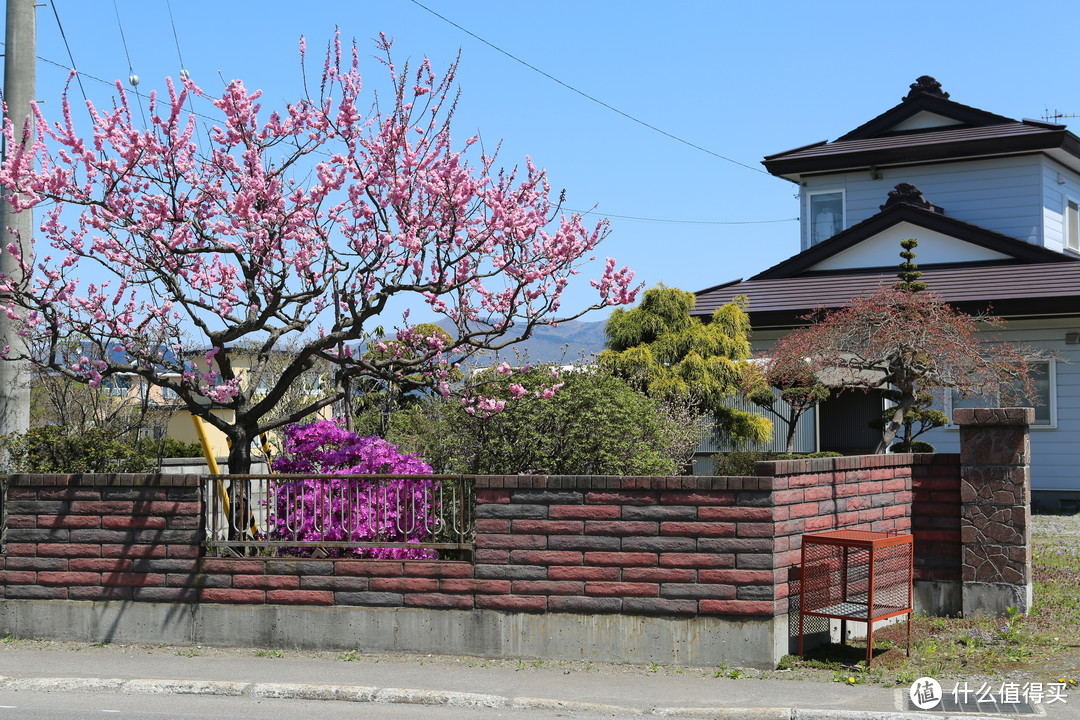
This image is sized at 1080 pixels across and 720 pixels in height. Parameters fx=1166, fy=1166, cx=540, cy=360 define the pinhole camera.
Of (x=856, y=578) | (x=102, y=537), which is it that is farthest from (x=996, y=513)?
(x=102, y=537)

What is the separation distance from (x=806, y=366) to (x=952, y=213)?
31.7ft

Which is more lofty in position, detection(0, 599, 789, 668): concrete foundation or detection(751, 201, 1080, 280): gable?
detection(751, 201, 1080, 280): gable

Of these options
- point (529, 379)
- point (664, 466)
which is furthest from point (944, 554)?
point (529, 379)

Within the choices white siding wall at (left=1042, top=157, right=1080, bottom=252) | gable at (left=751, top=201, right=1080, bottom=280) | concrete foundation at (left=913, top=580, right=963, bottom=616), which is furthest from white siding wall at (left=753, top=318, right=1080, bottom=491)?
concrete foundation at (left=913, top=580, right=963, bottom=616)

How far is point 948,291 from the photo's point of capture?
72.4ft

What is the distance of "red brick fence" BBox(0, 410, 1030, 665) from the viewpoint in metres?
9.16

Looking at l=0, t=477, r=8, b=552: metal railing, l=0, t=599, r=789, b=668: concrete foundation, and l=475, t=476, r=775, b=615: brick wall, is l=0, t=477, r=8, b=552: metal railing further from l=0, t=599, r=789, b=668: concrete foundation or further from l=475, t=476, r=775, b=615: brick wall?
l=475, t=476, r=775, b=615: brick wall

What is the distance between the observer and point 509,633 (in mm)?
9477

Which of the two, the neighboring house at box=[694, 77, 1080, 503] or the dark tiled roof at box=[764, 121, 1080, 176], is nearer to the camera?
the neighboring house at box=[694, 77, 1080, 503]

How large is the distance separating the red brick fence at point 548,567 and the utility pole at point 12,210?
1316 mm

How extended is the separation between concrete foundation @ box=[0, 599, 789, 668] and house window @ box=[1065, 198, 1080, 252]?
20613mm

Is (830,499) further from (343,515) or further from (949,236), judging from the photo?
(949,236)

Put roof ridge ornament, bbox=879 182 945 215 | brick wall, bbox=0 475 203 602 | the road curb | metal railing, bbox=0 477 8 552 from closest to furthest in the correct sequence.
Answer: the road curb, brick wall, bbox=0 475 203 602, metal railing, bbox=0 477 8 552, roof ridge ornament, bbox=879 182 945 215

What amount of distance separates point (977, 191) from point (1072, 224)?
2.87 meters
